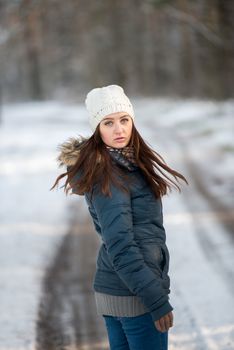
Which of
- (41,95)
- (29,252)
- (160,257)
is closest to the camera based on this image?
(160,257)

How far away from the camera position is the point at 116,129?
3.10 m

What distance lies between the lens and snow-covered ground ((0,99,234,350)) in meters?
5.83

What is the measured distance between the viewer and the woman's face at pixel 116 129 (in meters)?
3.10

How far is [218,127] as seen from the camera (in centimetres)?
2084

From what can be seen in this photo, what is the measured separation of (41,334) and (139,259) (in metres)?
3.29

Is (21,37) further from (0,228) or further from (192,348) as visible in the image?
(192,348)

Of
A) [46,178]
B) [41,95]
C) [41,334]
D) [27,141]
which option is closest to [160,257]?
[41,334]

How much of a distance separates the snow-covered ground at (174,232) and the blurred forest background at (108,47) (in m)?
9.98

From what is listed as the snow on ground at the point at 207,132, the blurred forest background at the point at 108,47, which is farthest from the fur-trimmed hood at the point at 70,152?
the blurred forest background at the point at 108,47

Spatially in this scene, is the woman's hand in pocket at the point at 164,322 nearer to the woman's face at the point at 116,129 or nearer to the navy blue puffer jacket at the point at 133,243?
the navy blue puffer jacket at the point at 133,243

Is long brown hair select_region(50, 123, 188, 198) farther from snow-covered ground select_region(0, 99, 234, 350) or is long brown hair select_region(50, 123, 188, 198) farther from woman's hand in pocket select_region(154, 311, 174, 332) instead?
snow-covered ground select_region(0, 99, 234, 350)

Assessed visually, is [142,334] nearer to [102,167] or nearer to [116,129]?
[102,167]

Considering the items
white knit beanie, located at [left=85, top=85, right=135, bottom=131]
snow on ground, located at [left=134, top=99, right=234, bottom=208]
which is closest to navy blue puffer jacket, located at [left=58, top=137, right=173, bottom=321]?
white knit beanie, located at [left=85, top=85, right=135, bottom=131]

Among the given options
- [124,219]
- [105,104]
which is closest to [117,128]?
[105,104]
